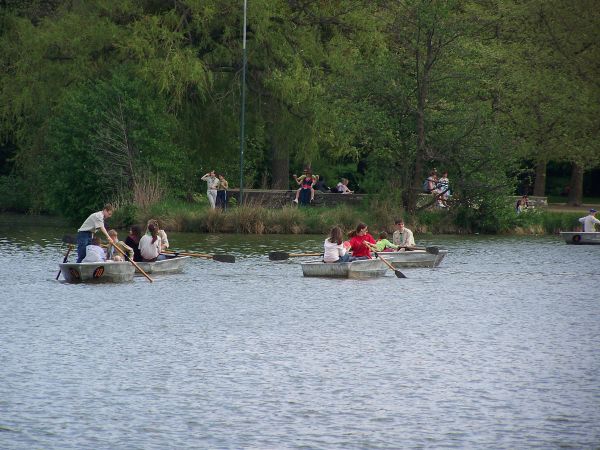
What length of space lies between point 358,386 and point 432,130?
30.5 meters

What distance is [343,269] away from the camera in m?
28.8

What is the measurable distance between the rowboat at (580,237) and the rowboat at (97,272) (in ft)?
59.3

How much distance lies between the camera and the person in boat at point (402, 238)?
3161cm

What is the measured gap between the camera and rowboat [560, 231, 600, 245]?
40906 mm

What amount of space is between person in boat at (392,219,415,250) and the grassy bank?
10585 mm

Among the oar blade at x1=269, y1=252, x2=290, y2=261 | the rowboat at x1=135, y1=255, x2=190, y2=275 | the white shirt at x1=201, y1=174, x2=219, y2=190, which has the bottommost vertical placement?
the rowboat at x1=135, y1=255, x2=190, y2=275

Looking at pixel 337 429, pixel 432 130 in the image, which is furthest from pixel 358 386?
pixel 432 130

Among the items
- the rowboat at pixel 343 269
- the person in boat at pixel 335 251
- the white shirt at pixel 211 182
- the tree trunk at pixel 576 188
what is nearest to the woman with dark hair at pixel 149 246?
the rowboat at pixel 343 269

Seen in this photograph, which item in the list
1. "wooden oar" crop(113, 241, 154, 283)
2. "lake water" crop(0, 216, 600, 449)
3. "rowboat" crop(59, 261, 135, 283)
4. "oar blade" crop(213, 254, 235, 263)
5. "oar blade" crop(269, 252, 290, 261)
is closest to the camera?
"lake water" crop(0, 216, 600, 449)

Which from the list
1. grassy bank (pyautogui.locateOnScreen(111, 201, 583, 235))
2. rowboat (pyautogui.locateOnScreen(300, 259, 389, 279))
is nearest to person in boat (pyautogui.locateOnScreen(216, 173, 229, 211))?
grassy bank (pyautogui.locateOnScreen(111, 201, 583, 235))

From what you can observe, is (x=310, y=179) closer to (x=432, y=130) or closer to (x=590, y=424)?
(x=432, y=130)

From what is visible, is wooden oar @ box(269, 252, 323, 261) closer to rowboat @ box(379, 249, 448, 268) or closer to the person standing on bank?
rowboat @ box(379, 249, 448, 268)

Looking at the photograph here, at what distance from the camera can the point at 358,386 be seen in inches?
613

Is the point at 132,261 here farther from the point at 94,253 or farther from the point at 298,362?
the point at 298,362
